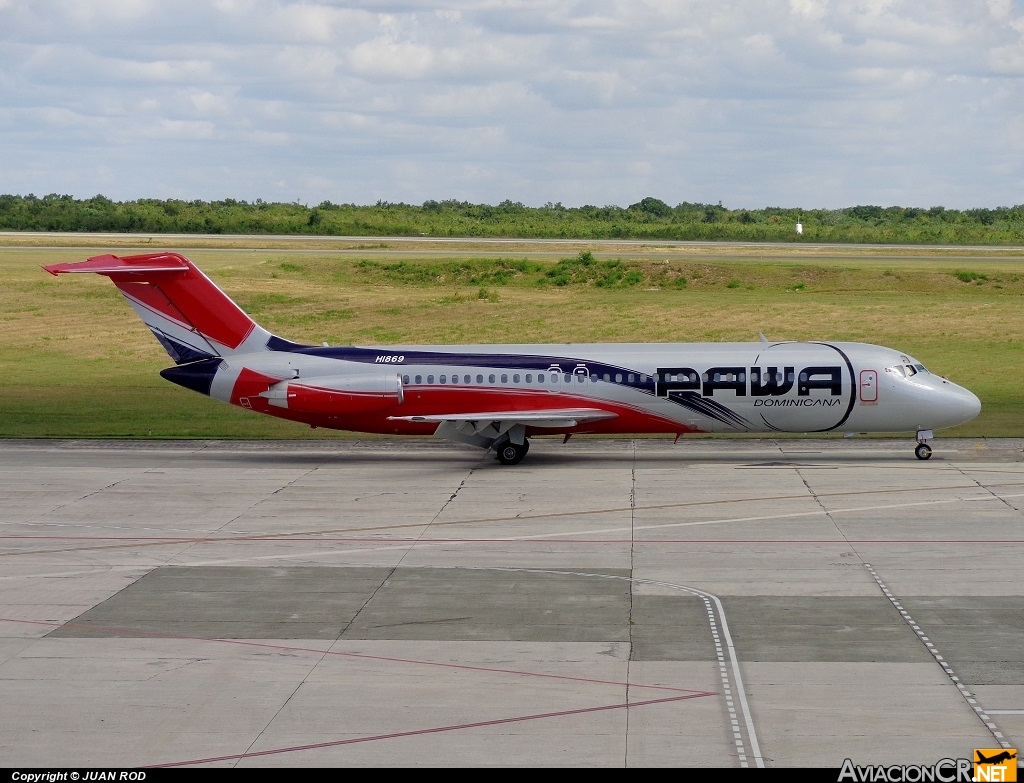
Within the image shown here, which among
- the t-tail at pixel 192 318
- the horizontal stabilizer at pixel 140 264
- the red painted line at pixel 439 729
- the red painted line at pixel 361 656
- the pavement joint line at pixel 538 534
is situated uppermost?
the horizontal stabilizer at pixel 140 264

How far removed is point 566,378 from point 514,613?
15416 millimetres

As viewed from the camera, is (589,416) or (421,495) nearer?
(421,495)

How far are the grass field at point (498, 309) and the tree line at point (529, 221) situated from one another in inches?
727

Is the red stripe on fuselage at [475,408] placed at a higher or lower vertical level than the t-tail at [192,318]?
lower

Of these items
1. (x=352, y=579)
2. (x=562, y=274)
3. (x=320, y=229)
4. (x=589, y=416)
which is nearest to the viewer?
(x=352, y=579)

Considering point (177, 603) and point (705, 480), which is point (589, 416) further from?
point (177, 603)

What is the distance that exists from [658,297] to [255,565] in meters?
51.2

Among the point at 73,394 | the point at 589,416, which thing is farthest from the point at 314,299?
the point at 589,416

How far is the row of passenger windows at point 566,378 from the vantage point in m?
36.0

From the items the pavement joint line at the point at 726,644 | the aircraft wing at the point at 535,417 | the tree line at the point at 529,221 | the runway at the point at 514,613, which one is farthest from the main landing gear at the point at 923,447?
the tree line at the point at 529,221

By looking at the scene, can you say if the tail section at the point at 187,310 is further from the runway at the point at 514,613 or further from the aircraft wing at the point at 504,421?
the aircraft wing at the point at 504,421

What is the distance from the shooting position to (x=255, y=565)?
25375 mm

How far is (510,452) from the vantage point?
37000mm

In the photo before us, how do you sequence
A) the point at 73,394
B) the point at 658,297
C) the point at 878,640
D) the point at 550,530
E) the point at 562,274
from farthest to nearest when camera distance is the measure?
the point at 562,274 < the point at 658,297 < the point at 73,394 < the point at 550,530 < the point at 878,640
